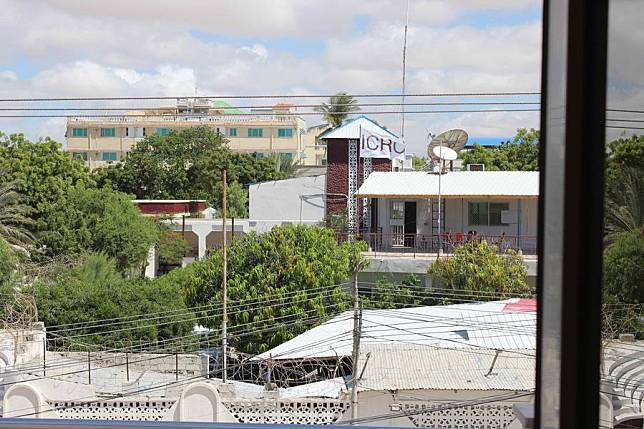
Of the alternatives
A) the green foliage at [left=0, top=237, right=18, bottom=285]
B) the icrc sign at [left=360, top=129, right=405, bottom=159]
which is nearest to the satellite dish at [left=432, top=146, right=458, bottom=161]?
the icrc sign at [left=360, top=129, right=405, bottom=159]

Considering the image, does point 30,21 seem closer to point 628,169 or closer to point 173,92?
point 173,92

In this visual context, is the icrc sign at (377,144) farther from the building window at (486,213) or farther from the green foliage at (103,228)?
the green foliage at (103,228)

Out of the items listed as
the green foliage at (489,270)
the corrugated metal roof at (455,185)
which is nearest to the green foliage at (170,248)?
the corrugated metal roof at (455,185)

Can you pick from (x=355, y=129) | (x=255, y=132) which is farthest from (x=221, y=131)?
(x=355, y=129)

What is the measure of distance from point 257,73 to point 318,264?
38.8 ft

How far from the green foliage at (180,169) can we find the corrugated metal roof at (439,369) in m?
9.46

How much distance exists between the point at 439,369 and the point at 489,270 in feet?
9.34

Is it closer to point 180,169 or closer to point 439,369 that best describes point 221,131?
point 180,169

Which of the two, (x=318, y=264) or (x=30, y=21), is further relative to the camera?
(x=30, y=21)

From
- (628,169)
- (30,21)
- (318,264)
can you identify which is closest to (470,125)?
(318,264)

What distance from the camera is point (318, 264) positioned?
7828 millimetres

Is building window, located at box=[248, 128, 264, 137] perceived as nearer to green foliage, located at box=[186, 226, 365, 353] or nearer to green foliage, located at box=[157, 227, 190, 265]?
green foliage, located at box=[157, 227, 190, 265]

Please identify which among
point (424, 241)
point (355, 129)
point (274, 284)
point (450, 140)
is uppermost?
point (355, 129)

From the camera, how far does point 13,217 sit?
36.2ft
